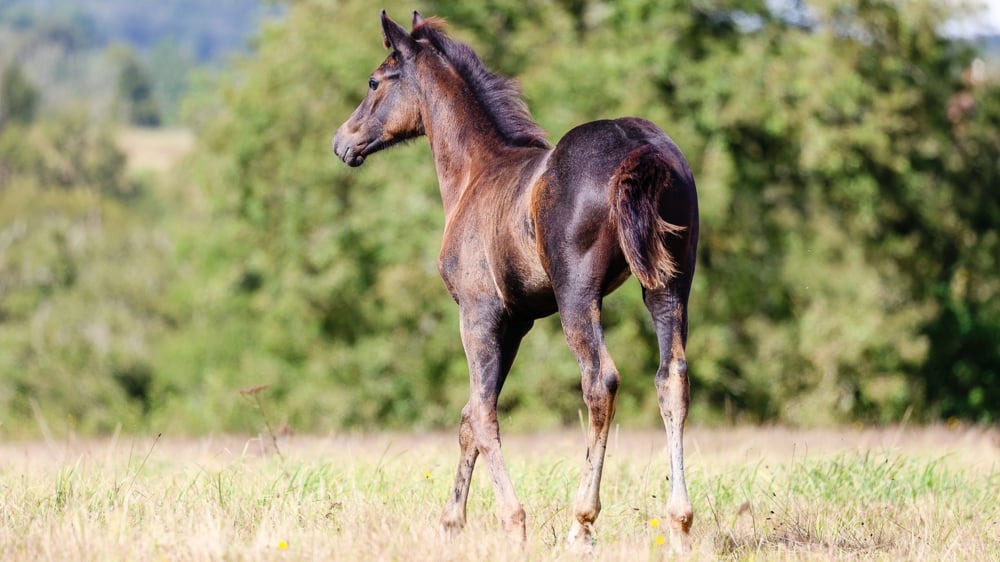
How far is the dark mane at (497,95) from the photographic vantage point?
21.4 feet

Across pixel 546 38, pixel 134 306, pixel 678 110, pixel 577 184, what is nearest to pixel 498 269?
pixel 577 184

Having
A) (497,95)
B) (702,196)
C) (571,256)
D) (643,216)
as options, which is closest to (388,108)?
(497,95)

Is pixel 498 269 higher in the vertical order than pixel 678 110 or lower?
lower

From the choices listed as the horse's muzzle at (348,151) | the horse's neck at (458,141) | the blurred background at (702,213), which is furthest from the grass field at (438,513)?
the blurred background at (702,213)

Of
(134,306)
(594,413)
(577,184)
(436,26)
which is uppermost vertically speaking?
(436,26)

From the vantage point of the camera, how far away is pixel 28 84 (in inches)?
3836

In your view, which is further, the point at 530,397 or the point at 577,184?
the point at 530,397

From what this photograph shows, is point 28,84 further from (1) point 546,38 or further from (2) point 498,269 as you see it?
(2) point 498,269

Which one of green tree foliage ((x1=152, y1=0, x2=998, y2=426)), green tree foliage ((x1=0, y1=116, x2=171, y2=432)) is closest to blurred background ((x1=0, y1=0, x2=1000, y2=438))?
green tree foliage ((x1=152, y1=0, x2=998, y2=426))

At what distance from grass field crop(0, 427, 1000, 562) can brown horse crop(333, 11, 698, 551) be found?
344 millimetres

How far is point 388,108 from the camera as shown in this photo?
6977mm

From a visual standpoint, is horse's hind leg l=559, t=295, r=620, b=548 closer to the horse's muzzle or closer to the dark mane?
the dark mane

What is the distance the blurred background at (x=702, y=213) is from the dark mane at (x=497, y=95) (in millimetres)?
11432

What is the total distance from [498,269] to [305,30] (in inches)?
668
